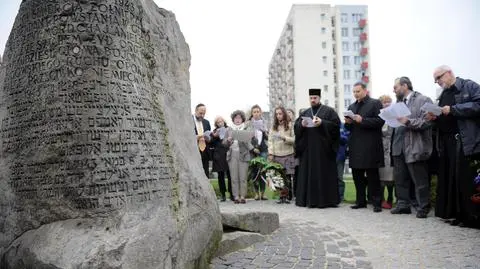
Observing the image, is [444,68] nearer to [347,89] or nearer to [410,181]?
[410,181]

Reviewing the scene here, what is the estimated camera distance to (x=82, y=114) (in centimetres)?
310

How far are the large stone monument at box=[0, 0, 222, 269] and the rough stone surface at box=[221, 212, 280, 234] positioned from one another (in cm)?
118

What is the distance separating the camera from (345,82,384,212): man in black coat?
735 cm

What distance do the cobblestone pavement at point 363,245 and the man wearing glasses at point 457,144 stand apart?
10.8 inches

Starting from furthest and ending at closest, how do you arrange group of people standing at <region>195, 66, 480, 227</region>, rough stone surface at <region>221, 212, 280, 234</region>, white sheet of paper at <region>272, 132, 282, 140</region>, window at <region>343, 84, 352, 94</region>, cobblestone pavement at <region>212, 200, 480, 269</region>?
window at <region>343, 84, 352, 94</region>
white sheet of paper at <region>272, 132, 282, 140</region>
group of people standing at <region>195, 66, 480, 227</region>
rough stone surface at <region>221, 212, 280, 234</region>
cobblestone pavement at <region>212, 200, 480, 269</region>

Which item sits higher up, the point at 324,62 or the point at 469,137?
the point at 324,62

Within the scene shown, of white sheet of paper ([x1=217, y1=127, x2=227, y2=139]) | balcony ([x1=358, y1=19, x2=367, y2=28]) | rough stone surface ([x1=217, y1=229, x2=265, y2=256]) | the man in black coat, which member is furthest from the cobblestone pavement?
balcony ([x1=358, y1=19, x2=367, y2=28])

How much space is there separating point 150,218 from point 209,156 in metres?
6.46

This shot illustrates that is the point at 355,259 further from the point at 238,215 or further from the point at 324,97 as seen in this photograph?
the point at 324,97

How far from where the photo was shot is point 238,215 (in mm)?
4848

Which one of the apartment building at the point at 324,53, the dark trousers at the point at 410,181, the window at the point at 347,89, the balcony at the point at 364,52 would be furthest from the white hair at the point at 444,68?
the balcony at the point at 364,52

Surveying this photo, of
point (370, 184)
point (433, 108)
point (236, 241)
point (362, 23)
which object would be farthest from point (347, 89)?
point (236, 241)

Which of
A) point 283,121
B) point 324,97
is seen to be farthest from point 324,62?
point 283,121

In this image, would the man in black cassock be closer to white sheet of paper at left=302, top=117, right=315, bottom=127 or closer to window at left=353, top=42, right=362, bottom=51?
white sheet of paper at left=302, top=117, right=315, bottom=127
